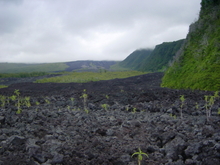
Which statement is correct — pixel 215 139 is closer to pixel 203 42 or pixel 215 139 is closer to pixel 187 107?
pixel 187 107

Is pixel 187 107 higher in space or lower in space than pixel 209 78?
lower

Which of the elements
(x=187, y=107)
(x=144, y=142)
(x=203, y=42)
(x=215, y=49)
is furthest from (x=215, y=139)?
(x=203, y=42)

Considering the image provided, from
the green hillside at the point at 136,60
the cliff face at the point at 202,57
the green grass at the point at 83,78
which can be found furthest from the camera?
the green hillside at the point at 136,60

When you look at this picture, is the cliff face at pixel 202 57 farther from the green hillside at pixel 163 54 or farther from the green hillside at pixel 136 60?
the green hillside at pixel 136 60

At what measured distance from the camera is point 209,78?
1939 centimetres

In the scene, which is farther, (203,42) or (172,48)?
(172,48)

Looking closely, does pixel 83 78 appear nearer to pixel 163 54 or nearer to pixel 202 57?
pixel 202 57

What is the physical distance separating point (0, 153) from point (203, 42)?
2624 cm

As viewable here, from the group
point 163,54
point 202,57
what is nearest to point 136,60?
point 163,54

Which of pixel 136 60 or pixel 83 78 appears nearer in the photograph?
pixel 83 78

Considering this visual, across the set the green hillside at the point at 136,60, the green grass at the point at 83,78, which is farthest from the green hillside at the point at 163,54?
the green grass at the point at 83,78

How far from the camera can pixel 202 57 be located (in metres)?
23.1

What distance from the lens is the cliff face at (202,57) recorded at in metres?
19.8

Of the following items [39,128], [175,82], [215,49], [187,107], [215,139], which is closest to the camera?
[215,139]
